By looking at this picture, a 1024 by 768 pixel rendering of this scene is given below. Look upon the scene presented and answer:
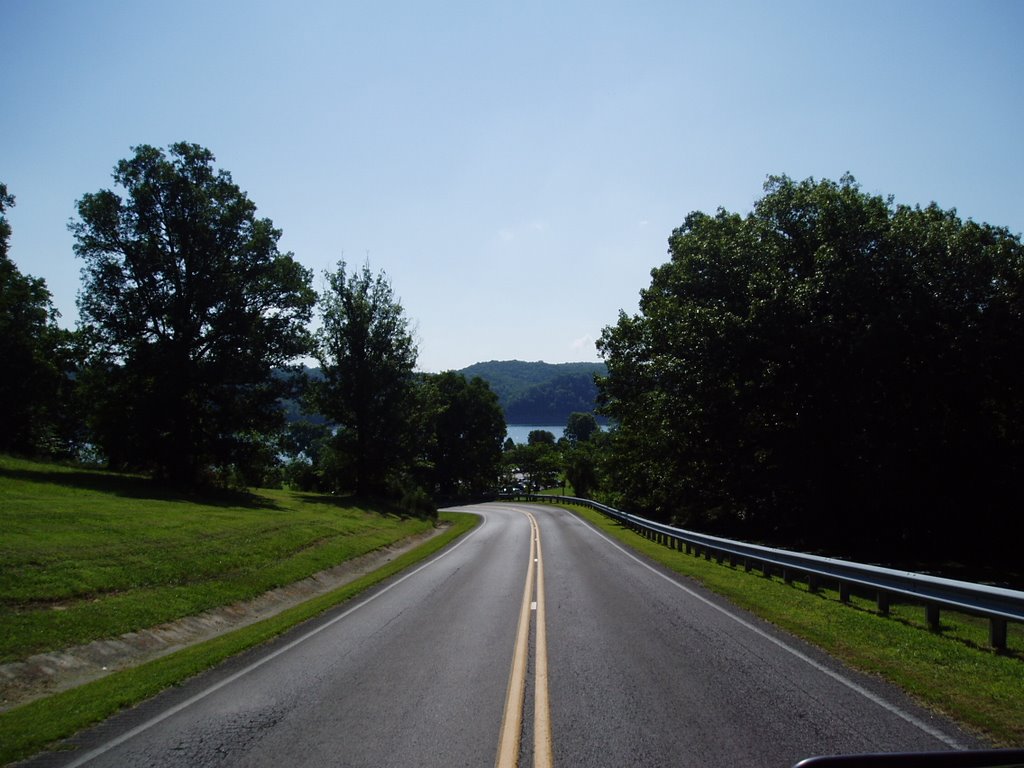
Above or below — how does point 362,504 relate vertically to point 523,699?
below

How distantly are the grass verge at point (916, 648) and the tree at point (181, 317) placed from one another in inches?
1127

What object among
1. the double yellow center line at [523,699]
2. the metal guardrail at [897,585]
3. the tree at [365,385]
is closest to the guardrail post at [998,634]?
the metal guardrail at [897,585]

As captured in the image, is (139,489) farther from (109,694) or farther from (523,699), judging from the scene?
(523,699)

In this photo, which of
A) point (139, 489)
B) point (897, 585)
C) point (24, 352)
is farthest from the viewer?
point (24, 352)

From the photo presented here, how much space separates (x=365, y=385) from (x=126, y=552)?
29243mm

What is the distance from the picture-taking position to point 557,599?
41.2 feet

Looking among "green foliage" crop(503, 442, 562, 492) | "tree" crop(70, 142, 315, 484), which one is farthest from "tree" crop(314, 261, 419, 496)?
"green foliage" crop(503, 442, 562, 492)

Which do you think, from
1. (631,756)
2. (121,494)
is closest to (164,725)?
(631,756)

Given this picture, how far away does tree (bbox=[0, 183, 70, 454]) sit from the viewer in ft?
105

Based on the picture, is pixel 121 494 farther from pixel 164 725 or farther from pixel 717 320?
pixel 717 320

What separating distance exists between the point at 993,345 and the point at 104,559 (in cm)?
2890

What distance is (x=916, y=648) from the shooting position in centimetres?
824

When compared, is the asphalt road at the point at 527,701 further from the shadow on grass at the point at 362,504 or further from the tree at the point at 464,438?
the tree at the point at 464,438

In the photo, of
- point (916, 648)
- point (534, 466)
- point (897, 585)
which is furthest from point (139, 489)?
point (534, 466)
